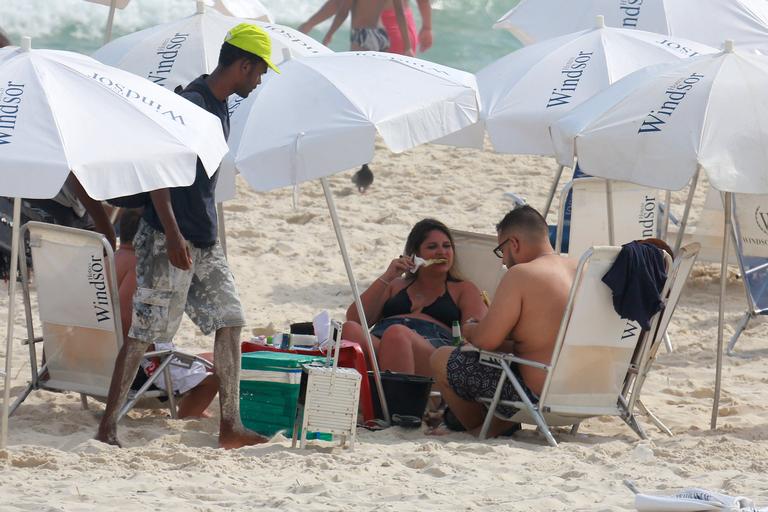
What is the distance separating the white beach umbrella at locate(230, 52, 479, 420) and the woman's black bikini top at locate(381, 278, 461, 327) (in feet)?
1.99

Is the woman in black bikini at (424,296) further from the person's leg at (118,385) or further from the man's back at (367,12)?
the man's back at (367,12)

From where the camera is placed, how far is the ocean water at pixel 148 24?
1967 cm

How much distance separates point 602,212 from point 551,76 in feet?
2.39

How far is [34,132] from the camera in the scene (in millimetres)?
4395

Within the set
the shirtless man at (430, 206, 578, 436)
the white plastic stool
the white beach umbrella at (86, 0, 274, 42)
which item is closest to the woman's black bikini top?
the shirtless man at (430, 206, 578, 436)

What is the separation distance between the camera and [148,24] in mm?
21438

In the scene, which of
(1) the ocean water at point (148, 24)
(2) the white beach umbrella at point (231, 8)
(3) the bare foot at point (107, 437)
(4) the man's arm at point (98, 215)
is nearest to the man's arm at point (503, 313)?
(3) the bare foot at point (107, 437)

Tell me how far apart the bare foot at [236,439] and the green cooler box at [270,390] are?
0.67ft

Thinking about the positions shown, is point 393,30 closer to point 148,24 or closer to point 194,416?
point 194,416

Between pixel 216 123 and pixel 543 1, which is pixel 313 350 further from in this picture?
pixel 543 1

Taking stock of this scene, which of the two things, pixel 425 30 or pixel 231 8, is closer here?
pixel 231 8

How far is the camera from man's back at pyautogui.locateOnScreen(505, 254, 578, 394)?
5.29 meters

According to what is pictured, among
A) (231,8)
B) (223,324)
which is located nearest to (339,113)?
(223,324)

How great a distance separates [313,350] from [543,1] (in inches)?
144
